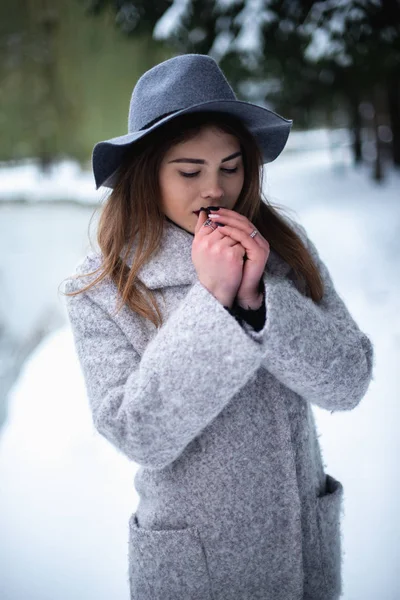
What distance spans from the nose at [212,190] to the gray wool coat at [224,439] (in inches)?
3.2

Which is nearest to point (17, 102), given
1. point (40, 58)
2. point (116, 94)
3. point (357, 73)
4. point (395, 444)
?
point (40, 58)

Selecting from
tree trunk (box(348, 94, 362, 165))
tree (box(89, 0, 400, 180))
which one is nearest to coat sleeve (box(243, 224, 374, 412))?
tree (box(89, 0, 400, 180))

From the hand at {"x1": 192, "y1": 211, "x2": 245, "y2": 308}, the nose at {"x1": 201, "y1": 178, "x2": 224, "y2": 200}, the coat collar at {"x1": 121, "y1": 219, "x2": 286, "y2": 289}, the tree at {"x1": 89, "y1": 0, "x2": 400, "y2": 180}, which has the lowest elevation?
the hand at {"x1": 192, "y1": 211, "x2": 245, "y2": 308}

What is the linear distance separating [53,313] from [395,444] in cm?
308

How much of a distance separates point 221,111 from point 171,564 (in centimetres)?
69

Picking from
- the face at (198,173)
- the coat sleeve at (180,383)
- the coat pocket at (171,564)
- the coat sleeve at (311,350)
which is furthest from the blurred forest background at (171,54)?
the coat pocket at (171,564)

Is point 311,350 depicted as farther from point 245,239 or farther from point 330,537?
point 330,537

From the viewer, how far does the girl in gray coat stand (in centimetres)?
74

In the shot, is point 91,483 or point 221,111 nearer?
point 221,111

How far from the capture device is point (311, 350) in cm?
75

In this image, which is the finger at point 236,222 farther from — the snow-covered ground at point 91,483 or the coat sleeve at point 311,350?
the snow-covered ground at point 91,483

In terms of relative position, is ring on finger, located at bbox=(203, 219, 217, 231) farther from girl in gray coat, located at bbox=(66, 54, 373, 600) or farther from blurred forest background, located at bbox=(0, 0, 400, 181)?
blurred forest background, located at bbox=(0, 0, 400, 181)

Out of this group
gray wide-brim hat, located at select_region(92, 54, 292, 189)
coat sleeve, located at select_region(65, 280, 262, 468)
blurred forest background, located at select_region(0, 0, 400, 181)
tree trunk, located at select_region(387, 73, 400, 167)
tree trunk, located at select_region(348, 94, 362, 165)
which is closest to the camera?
coat sleeve, located at select_region(65, 280, 262, 468)

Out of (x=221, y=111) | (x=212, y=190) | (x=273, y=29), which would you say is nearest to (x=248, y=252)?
(x=212, y=190)
